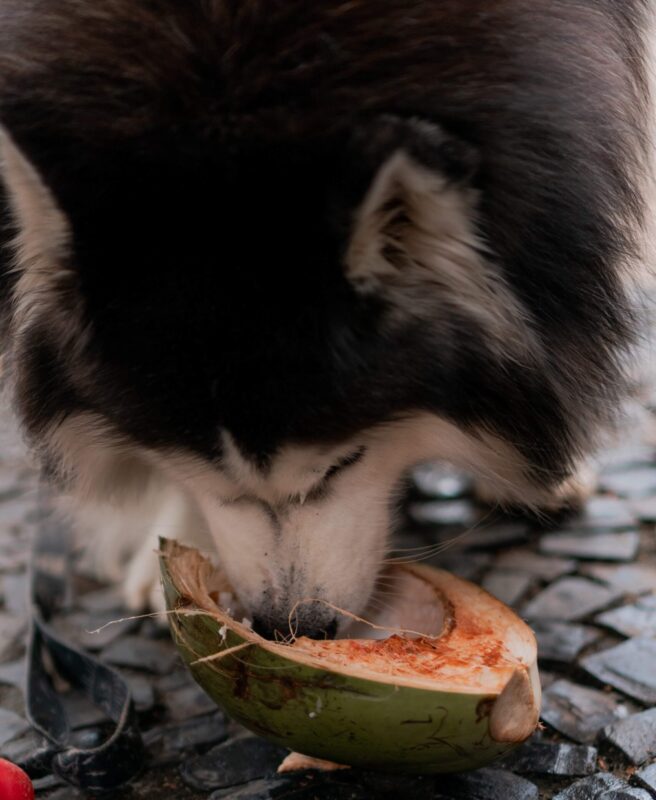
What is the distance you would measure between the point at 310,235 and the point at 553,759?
1018mm

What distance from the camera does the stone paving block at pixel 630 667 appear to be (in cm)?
194

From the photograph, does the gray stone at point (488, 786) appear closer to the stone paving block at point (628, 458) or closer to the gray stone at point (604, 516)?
the gray stone at point (604, 516)

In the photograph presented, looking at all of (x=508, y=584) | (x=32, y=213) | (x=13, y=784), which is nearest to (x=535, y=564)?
(x=508, y=584)

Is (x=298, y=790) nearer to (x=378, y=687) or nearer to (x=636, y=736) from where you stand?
(x=378, y=687)

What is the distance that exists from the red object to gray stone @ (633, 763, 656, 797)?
1002 millimetres

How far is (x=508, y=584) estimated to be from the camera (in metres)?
2.42

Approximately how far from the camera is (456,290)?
1.59 metres

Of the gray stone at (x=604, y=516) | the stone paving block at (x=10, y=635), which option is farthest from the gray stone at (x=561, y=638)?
the stone paving block at (x=10, y=635)

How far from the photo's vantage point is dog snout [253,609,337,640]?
1.69 m

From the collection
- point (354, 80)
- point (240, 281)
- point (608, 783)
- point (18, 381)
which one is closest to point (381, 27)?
point (354, 80)

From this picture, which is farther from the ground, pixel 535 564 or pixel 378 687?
pixel 378 687

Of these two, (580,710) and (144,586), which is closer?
(580,710)

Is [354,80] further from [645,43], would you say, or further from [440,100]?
[645,43]

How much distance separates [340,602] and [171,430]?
426 millimetres
